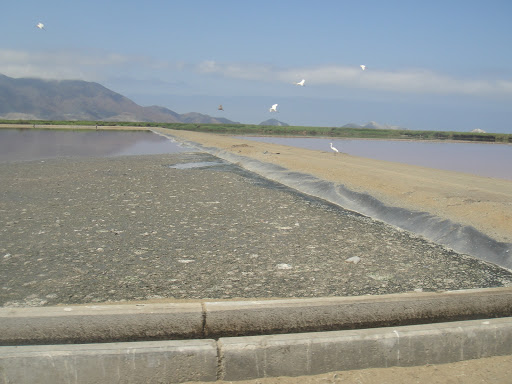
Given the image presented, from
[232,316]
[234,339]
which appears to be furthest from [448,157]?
[234,339]

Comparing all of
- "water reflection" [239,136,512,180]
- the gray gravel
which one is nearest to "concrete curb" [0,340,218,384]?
the gray gravel

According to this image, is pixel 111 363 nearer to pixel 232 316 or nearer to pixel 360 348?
pixel 232 316

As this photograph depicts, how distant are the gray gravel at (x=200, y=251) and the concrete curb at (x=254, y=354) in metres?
0.96

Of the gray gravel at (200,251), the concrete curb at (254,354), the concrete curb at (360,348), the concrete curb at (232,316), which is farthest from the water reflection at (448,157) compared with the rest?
the concrete curb at (254,354)

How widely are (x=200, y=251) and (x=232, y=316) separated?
2246 millimetres

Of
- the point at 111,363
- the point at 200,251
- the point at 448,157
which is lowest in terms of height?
the point at 111,363

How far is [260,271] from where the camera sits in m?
5.20

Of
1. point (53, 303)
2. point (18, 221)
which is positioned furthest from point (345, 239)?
point (18, 221)

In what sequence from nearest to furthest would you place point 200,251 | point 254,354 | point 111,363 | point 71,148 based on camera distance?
point 111,363 < point 254,354 < point 200,251 < point 71,148

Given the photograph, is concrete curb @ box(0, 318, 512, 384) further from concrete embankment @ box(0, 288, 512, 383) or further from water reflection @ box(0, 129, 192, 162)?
water reflection @ box(0, 129, 192, 162)

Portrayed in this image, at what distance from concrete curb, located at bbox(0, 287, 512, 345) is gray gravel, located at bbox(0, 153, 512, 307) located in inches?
26.3

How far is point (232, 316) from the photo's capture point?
3.71 metres

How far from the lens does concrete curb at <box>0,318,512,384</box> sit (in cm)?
325

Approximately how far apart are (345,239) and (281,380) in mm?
3523
